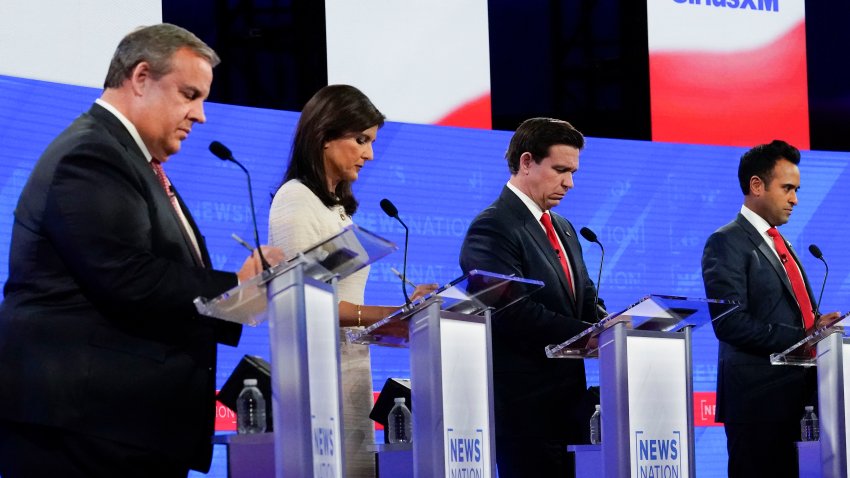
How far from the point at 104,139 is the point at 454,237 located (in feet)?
12.4

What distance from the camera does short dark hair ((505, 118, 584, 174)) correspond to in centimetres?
465

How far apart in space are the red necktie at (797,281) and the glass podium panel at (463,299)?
1.92 meters

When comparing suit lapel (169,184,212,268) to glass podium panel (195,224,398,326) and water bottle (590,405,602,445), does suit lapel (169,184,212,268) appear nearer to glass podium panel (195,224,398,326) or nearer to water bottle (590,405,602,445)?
glass podium panel (195,224,398,326)

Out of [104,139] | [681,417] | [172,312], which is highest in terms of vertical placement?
[104,139]

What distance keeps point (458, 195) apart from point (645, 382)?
2565 mm

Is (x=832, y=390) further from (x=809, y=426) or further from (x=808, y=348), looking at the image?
(x=809, y=426)

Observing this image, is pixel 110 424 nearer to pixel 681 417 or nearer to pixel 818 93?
pixel 681 417

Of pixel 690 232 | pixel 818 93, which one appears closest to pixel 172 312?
pixel 690 232

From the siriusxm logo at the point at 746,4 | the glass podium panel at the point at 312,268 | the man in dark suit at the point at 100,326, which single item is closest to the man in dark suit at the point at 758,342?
the siriusxm logo at the point at 746,4

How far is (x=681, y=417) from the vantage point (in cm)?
413

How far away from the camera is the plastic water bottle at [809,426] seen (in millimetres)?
5115

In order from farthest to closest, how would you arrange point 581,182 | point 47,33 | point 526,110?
1. point 526,110
2. point 581,182
3. point 47,33

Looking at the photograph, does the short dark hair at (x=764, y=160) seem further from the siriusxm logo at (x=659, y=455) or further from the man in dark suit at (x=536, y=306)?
the siriusxm logo at (x=659, y=455)

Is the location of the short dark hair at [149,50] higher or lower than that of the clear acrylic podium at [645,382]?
higher
